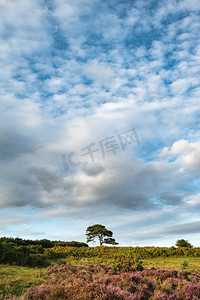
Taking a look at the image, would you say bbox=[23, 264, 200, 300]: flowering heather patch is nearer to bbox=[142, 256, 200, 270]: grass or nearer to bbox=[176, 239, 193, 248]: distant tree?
bbox=[142, 256, 200, 270]: grass

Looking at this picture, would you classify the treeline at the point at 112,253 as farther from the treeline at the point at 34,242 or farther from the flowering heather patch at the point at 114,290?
the flowering heather patch at the point at 114,290

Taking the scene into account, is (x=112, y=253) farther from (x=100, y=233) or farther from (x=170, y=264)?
(x=100, y=233)

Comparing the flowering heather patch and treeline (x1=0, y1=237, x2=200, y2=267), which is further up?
treeline (x1=0, y1=237, x2=200, y2=267)

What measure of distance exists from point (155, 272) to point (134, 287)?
4.72 metres

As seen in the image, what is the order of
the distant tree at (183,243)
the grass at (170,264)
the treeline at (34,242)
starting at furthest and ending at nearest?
1. the distant tree at (183,243)
2. the treeline at (34,242)
3. the grass at (170,264)

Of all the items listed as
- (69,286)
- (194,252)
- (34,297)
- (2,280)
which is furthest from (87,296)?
(194,252)

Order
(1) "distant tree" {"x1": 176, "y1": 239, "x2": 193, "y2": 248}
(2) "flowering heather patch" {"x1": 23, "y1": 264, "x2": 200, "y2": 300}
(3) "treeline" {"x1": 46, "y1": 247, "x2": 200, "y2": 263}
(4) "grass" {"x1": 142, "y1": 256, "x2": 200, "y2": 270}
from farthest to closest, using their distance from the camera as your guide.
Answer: (1) "distant tree" {"x1": 176, "y1": 239, "x2": 193, "y2": 248}, (3) "treeline" {"x1": 46, "y1": 247, "x2": 200, "y2": 263}, (4) "grass" {"x1": 142, "y1": 256, "x2": 200, "y2": 270}, (2) "flowering heather patch" {"x1": 23, "y1": 264, "x2": 200, "y2": 300}

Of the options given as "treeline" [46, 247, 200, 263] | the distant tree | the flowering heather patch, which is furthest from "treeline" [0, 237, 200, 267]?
the distant tree

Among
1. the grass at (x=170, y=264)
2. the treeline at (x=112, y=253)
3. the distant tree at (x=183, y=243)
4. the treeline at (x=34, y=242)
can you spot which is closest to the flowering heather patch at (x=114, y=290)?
the grass at (x=170, y=264)

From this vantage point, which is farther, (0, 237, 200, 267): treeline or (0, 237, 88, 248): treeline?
(0, 237, 88, 248): treeline

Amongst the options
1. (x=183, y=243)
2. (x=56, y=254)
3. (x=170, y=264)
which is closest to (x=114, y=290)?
(x=170, y=264)

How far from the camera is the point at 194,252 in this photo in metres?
30.5

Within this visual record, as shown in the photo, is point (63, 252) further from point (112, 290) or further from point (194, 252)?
point (112, 290)

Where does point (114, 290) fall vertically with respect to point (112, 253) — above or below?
below
